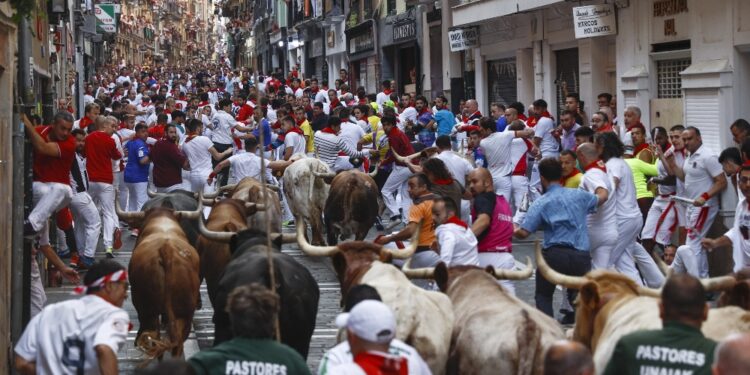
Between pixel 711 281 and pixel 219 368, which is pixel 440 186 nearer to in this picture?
pixel 711 281

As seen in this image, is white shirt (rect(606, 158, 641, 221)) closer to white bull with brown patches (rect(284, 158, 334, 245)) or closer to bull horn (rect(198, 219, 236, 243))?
bull horn (rect(198, 219, 236, 243))

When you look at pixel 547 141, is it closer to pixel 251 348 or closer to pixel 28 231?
pixel 28 231

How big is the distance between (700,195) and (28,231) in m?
6.77

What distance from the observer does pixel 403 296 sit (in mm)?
8055

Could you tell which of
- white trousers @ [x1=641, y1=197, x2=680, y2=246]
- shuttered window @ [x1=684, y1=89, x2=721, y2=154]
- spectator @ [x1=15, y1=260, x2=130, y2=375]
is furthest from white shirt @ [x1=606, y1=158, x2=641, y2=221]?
shuttered window @ [x1=684, y1=89, x2=721, y2=154]

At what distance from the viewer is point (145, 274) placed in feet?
35.0

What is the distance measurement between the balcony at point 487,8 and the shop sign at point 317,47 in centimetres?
2592

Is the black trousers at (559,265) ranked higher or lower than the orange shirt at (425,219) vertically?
lower

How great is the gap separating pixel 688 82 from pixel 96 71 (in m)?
53.9

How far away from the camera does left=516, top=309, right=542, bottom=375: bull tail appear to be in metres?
7.45

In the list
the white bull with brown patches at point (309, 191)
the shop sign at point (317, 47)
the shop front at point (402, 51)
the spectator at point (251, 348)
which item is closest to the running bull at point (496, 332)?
the spectator at point (251, 348)

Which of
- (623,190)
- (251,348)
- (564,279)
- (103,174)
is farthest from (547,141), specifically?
(251,348)

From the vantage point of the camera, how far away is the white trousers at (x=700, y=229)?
13.5m

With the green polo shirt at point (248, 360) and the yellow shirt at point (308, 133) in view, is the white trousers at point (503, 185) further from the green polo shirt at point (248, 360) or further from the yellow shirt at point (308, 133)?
the green polo shirt at point (248, 360)
